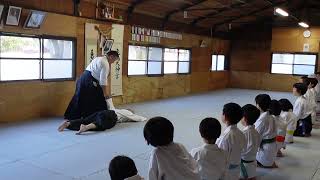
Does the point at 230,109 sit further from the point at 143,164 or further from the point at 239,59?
the point at 239,59

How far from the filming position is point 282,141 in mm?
4340

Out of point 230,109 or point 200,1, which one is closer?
point 230,109

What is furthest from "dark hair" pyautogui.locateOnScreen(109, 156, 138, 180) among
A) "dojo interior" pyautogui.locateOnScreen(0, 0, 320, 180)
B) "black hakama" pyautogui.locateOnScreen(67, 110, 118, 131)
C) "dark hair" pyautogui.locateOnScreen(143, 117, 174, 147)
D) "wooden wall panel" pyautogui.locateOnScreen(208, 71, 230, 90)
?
"wooden wall panel" pyautogui.locateOnScreen(208, 71, 230, 90)

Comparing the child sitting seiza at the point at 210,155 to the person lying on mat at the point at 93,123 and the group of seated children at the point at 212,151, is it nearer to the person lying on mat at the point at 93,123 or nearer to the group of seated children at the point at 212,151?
the group of seated children at the point at 212,151

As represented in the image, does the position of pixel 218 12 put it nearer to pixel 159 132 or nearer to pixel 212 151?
pixel 212 151

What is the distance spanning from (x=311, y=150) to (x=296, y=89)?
1.08 m

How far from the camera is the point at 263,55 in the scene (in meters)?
14.1

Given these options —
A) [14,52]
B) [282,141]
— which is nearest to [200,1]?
[14,52]

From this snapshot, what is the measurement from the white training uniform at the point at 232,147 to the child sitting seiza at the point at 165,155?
2.91 ft

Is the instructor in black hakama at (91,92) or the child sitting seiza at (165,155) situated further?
the instructor in black hakama at (91,92)

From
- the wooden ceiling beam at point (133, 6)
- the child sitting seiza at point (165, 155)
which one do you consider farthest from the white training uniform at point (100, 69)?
the child sitting seiza at point (165, 155)

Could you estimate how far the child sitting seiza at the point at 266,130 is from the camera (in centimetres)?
373

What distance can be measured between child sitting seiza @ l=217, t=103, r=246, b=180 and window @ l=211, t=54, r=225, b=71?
10821 millimetres

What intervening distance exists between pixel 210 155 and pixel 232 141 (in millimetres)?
453
